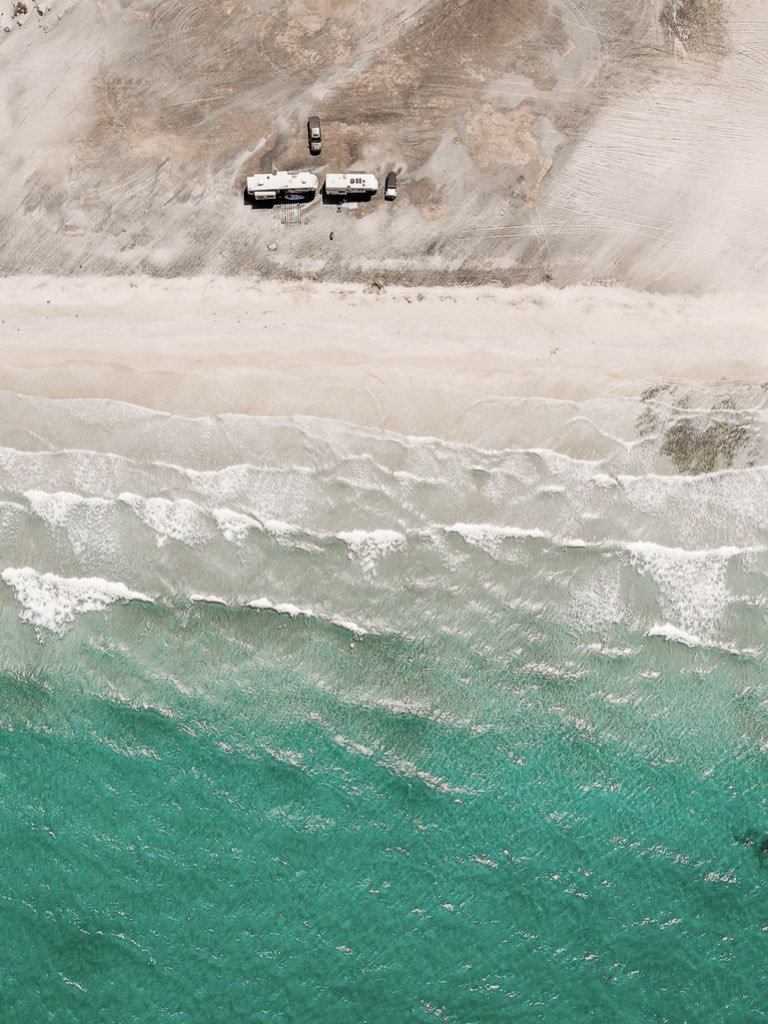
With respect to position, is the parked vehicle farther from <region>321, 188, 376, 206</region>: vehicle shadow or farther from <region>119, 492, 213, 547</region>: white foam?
<region>119, 492, 213, 547</region>: white foam

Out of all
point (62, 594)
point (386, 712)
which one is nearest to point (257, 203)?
point (62, 594)

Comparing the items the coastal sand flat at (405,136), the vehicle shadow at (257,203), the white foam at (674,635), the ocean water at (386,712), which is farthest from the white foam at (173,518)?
the white foam at (674,635)

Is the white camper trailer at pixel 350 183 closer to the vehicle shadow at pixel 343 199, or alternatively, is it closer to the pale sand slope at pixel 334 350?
the vehicle shadow at pixel 343 199

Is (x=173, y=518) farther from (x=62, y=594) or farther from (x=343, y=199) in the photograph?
(x=343, y=199)

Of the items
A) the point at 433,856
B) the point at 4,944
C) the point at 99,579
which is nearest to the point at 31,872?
the point at 4,944

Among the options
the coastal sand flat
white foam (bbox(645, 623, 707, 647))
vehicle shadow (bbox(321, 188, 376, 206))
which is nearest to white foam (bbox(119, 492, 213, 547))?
the coastal sand flat
